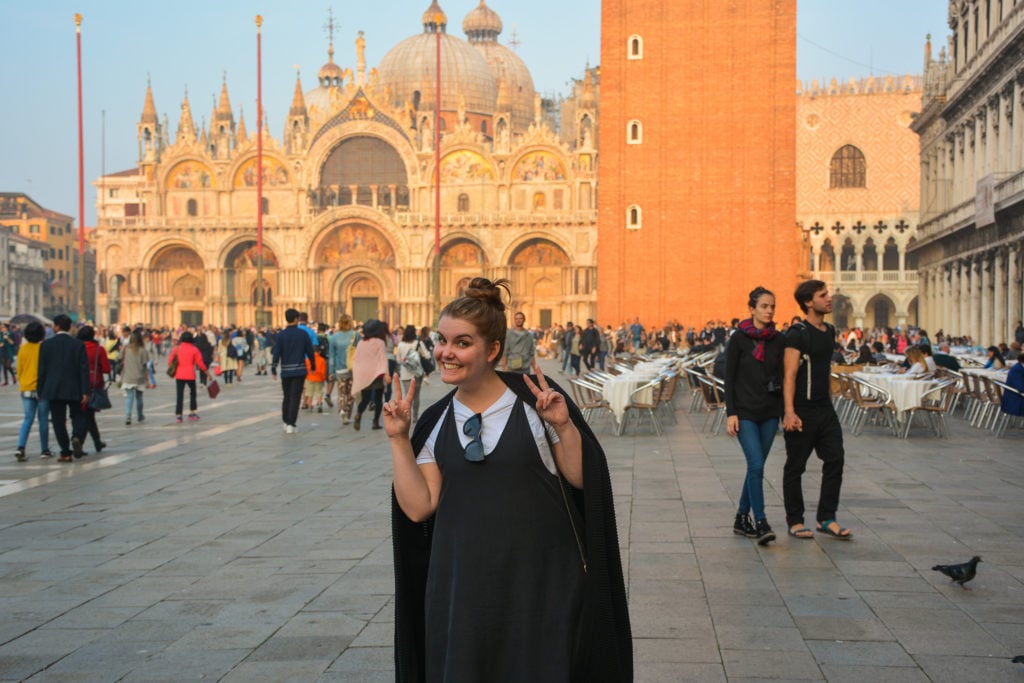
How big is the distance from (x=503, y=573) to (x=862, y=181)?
181 feet

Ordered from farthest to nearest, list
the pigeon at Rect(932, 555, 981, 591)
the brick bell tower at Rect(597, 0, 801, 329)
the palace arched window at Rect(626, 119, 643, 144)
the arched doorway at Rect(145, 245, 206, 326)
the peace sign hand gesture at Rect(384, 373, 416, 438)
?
the arched doorway at Rect(145, 245, 206, 326) < the palace arched window at Rect(626, 119, 643, 144) < the brick bell tower at Rect(597, 0, 801, 329) < the pigeon at Rect(932, 555, 981, 591) < the peace sign hand gesture at Rect(384, 373, 416, 438)

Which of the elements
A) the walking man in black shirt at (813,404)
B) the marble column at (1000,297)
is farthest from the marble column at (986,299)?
the walking man in black shirt at (813,404)

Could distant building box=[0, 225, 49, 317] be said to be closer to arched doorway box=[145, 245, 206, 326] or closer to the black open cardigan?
arched doorway box=[145, 245, 206, 326]

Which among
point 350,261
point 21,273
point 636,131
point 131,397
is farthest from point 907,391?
point 21,273

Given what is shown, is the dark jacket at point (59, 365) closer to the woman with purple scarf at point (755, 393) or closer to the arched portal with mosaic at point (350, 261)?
the woman with purple scarf at point (755, 393)

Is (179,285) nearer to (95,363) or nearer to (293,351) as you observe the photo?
(293,351)

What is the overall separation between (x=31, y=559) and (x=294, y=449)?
17.8 feet

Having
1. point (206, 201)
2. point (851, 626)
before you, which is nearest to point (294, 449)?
point (851, 626)

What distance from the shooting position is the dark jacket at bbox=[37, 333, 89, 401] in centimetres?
1033

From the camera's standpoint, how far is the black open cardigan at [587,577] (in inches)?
115

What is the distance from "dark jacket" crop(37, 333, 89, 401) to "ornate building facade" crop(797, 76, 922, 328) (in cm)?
4735

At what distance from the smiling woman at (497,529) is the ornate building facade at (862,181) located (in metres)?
53.1

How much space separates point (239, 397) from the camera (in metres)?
20.2

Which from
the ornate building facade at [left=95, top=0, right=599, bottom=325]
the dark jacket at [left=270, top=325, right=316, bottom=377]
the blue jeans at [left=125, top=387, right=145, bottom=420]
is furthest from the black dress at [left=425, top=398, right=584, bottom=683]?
the ornate building facade at [left=95, top=0, right=599, bottom=325]
